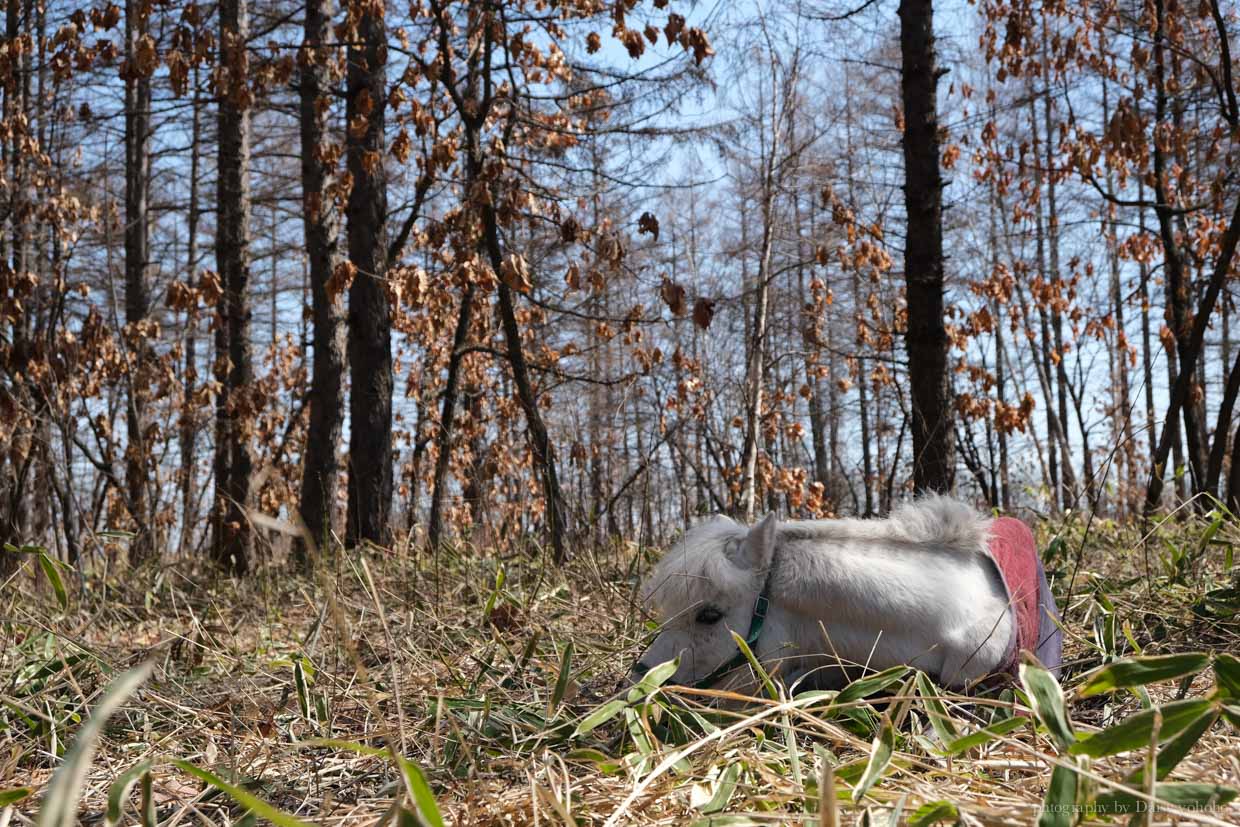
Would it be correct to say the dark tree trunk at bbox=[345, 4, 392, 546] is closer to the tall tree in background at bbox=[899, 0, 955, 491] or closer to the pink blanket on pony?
the tall tree in background at bbox=[899, 0, 955, 491]

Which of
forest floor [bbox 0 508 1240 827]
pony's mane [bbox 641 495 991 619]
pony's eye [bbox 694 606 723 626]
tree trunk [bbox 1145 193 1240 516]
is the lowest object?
forest floor [bbox 0 508 1240 827]

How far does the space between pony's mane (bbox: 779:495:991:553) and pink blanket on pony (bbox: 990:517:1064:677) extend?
0.08 m

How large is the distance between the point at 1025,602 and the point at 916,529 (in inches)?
14.8

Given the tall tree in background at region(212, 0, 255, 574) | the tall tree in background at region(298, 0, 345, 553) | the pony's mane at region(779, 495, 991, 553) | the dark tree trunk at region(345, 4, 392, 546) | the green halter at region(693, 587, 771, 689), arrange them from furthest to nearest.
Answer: the tall tree in background at region(212, 0, 255, 574) < the tall tree in background at region(298, 0, 345, 553) < the dark tree trunk at region(345, 4, 392, 546) < the pony's mane at region(779, 495, 991, 553) < the green halter at region(693, 587, 771, 689)

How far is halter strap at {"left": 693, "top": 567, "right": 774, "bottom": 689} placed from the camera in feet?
7.88

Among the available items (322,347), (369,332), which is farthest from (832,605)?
(322,347)

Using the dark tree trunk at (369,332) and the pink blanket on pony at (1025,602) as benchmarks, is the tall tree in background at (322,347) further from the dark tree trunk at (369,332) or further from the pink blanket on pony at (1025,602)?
the pink blanket on pony at (1025,602)

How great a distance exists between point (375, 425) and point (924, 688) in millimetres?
6558

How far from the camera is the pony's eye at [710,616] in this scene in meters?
2.48

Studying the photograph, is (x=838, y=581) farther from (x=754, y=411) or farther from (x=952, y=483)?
(x=754, y=411)

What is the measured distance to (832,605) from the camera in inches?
96.2

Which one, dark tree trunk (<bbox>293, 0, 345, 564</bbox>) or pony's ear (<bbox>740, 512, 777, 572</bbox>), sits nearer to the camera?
pony's ear (<bbox>740, 512, 777, 572</bbox>)

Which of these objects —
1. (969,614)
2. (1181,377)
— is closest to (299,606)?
(969,614)

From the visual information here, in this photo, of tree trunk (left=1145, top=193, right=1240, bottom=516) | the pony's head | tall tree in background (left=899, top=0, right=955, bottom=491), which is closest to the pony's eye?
the pony's head
